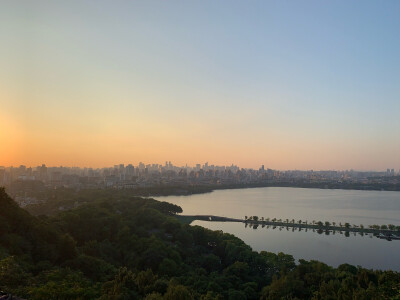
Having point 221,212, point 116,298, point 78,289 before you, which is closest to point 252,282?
point 116,298

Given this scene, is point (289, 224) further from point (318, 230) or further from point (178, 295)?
point (178, 295)

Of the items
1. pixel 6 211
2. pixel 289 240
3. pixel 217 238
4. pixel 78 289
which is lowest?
pixel 289 240

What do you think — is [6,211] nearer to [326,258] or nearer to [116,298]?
[116,298]

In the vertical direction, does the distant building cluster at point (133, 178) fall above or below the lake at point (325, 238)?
above

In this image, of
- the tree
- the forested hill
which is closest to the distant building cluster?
the forested hill

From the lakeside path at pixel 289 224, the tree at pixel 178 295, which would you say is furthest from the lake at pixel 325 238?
the tree at pixel 178 295

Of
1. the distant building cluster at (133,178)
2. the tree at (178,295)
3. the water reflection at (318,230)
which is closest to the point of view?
the tree at (178,295)

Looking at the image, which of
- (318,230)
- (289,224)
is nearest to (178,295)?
(318,230)

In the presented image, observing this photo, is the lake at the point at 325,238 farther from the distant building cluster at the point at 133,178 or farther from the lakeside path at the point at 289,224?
the distant building cluster at the point at 133,178

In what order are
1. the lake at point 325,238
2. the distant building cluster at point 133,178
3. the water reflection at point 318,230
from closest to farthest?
the lake at point 325,238 < the water reflection at point 318,230 < the distant building cluster at point 133,178
